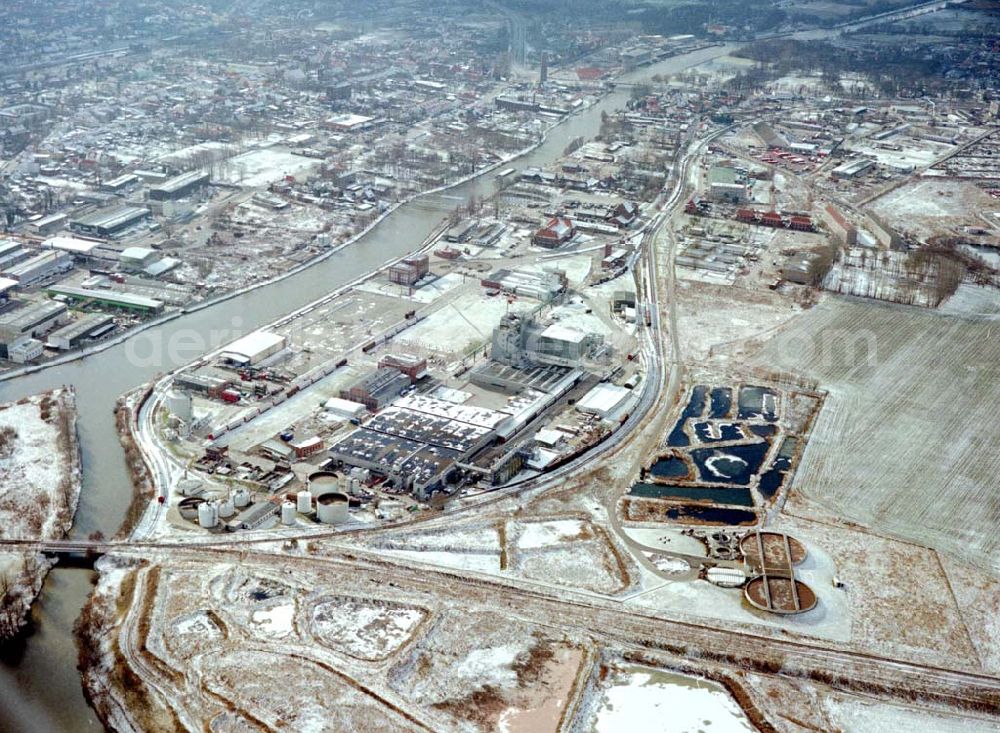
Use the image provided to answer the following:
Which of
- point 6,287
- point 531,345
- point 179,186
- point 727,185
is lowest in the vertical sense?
point 727,185

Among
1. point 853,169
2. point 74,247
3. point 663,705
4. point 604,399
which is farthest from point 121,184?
point 663,705

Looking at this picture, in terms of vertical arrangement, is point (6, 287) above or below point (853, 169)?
above

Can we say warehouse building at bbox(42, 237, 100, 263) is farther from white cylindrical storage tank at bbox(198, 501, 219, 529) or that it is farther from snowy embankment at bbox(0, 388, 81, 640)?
white cylindrical storage tank at bbox(198, 501, 219, 529)

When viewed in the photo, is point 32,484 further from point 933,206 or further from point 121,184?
point 933,206

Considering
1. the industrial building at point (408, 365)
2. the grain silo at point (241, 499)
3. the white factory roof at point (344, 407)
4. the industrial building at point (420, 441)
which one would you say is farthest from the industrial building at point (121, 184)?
the grain silo at point (241, 499)

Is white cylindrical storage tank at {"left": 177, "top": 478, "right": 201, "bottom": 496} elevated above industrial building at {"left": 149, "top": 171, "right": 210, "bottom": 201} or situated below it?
above

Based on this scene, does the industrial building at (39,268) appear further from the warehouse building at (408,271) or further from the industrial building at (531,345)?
the industrial building at (531,345)

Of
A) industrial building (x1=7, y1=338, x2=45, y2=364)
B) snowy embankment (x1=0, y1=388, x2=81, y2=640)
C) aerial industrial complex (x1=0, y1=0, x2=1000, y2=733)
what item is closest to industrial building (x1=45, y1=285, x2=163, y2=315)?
aerial industrial complex (x1=0, y1=0, x2=1000, y2=733)
